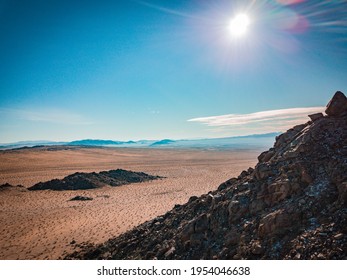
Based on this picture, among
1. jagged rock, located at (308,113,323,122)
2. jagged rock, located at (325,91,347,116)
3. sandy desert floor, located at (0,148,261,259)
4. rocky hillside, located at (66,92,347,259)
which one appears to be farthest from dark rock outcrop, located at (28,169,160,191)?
jagged rock, located at (325,91,347,116)

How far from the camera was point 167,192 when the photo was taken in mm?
29797

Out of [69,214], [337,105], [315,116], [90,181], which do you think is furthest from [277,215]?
[90,181]

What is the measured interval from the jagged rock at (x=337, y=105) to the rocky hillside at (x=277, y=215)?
36 mm

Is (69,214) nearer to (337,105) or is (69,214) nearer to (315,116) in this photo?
(315,116)

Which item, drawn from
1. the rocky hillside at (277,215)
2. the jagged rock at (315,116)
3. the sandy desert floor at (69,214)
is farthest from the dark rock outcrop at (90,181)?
the jagged rock at (315,116)

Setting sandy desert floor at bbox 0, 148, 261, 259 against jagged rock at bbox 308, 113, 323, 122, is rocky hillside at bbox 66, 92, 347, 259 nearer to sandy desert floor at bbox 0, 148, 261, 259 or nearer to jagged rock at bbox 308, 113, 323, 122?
jagged rock at bbox 308, 113, 323, 122

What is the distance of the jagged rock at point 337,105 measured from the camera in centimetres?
1087

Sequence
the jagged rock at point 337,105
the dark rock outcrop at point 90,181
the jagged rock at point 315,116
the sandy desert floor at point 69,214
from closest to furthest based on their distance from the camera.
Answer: the jagged rock at point 337,105 → the jagged rock at point 315,116 → the sandy desert floor at point 69,214 → the dark rock outcrop at point 90,181

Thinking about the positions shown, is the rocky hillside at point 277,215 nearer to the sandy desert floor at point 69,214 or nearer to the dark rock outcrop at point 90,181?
the sandy desert floor at point 69,214

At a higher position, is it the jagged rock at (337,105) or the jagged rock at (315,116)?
the jagged rock at (337,105)

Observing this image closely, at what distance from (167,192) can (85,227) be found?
13.5 m

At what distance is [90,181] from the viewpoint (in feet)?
109
